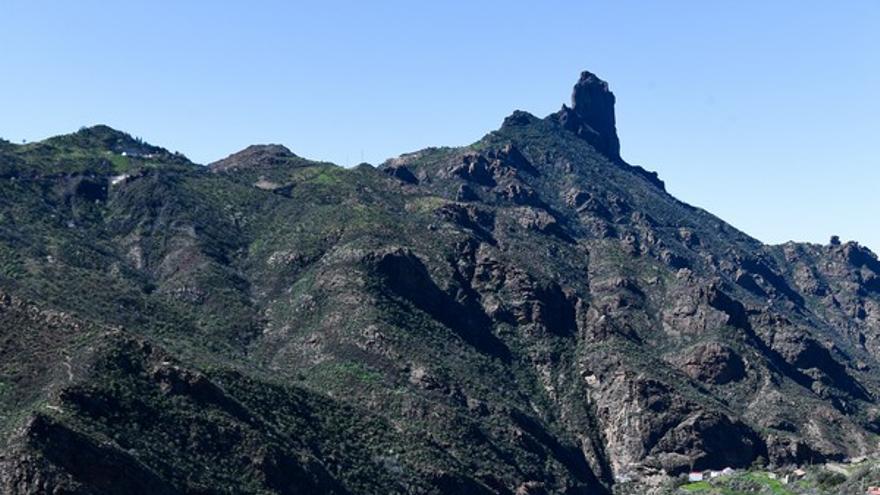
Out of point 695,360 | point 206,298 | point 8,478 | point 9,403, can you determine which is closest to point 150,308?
point 206,298

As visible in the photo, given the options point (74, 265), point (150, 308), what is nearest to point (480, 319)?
point (150, 308)

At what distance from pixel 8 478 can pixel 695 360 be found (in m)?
127

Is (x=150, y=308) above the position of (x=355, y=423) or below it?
above

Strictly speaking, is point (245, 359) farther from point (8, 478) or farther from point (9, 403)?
point (8, 478)

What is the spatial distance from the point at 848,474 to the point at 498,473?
49189 mm

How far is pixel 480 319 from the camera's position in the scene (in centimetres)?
17975

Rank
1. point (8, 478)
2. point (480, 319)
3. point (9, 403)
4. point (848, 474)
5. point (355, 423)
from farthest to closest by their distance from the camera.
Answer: point (480, 319), point (848, 474), point (355, 423), point (9, 403), point (8, 478)

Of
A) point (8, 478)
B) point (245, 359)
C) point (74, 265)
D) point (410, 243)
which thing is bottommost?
point (8, 478)

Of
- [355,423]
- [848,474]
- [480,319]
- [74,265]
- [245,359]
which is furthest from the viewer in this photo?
[480,319]

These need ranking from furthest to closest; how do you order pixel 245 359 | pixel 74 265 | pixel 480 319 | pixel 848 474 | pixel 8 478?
pixel 480 319 < pixel 74 265 < pixel 245 359 < pixel 848 474 < pixel 8 478

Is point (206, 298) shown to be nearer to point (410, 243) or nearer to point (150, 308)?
point (150, 308)

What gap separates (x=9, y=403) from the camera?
10112 cm

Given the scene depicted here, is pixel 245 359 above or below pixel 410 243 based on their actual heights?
below

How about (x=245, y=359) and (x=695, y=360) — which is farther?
(x=695, y=360)
